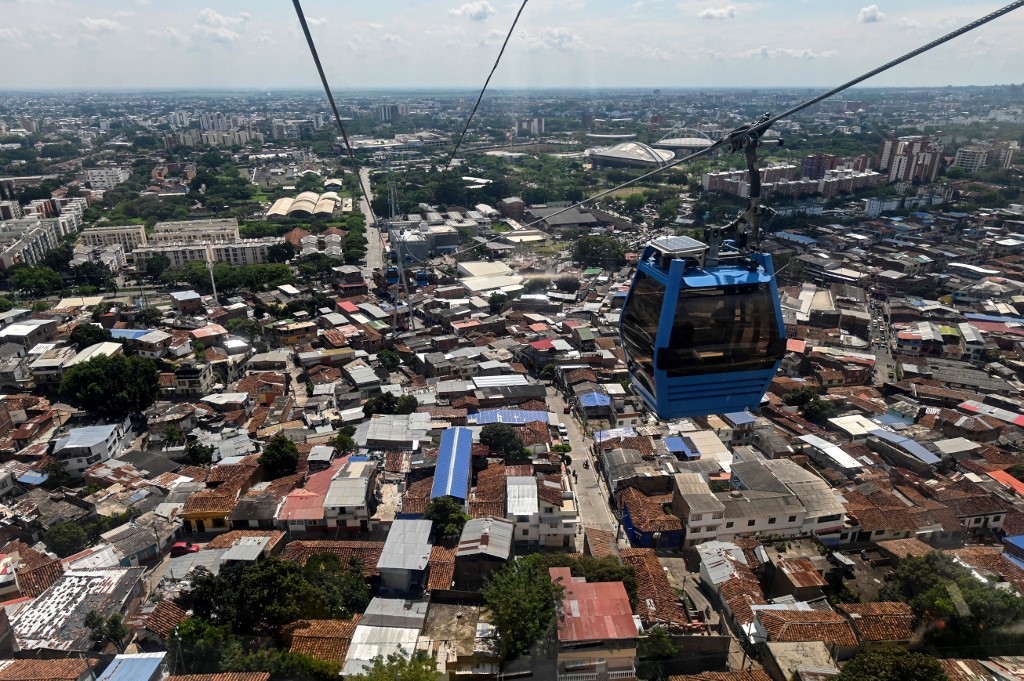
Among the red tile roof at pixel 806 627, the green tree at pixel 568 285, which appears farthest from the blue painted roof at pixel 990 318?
the red tile roof at pixel 806 627

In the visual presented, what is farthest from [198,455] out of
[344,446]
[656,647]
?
[656,647]

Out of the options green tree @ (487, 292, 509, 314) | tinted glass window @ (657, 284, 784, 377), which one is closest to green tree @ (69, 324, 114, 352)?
green tree @ (487, 292, 509, 314)

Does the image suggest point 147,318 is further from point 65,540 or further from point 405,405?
point 65,540

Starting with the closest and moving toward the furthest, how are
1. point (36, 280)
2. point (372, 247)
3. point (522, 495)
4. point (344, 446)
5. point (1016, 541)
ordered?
point (1016, 541) < point (522, 495) < point (344, 446) < point (36, 280) < point (372, 247)

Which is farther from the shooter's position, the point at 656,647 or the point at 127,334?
the point at 127,334

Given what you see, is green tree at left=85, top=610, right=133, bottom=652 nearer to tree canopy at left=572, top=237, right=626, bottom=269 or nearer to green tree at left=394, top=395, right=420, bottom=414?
green tree at left=394, top=395, right=420, bottom=414

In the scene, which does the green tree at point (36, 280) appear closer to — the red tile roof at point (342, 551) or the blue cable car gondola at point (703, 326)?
the red tile roof at point (342, 551)
